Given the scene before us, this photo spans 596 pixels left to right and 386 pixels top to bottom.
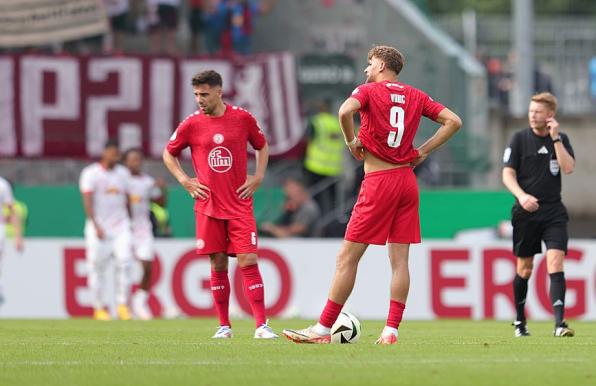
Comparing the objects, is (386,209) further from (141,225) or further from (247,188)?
(141,225)

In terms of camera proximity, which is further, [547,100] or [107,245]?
[107,245]

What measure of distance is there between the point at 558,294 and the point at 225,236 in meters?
3.12

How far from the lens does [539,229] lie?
14258 millimetres

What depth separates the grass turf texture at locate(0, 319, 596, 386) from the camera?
9328 mm

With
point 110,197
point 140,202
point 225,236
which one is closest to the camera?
point 225,236

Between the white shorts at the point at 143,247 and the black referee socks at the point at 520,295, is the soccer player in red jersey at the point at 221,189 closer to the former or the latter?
the black referee socks at the point at 520,295

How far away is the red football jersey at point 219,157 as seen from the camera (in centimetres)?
1301

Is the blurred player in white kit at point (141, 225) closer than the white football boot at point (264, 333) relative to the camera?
No

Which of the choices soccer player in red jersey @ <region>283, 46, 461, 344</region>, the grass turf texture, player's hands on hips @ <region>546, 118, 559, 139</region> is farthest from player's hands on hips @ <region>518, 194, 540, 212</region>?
soccer player in red jersey @ <region>283, 46, 461, 344</region>

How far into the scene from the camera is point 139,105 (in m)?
26.4

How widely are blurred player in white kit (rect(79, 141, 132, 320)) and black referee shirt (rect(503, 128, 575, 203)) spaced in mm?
8129

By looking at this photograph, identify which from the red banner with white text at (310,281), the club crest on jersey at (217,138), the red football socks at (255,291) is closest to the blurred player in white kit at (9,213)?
the red banner with white text at (310,281)

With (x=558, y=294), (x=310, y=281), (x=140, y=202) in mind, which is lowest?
(x=310, y=281)

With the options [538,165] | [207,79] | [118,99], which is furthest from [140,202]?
[207,79]
